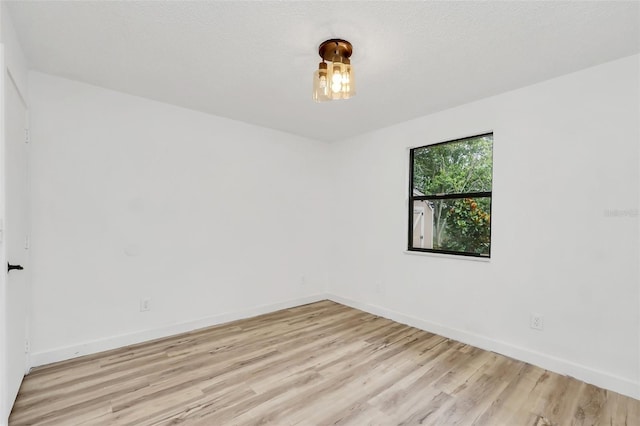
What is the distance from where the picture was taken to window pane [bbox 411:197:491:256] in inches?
116

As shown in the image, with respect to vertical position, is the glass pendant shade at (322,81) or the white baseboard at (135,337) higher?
the glass pendant shade at (322,81)

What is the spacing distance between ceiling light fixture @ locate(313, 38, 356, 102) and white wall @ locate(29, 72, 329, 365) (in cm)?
186

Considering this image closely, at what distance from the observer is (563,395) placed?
6.77 ft

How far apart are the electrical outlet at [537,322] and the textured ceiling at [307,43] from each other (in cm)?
198

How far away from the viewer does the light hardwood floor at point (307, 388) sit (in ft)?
5.97

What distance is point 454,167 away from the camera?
320 cm

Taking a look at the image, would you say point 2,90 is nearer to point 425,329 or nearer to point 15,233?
point 15,233

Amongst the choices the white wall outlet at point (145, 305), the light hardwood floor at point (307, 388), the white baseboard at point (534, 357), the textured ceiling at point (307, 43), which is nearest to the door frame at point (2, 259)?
the light hardwood floor at point (307, 388)

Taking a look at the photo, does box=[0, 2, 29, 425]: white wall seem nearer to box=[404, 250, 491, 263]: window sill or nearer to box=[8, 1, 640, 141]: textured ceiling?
box=[8, 1, 640, 141]: textured ceiling

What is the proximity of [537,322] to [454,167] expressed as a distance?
1631mm

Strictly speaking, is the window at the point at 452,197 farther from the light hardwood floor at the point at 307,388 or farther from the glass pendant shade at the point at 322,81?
the glass pendant shade at the point at 322,81

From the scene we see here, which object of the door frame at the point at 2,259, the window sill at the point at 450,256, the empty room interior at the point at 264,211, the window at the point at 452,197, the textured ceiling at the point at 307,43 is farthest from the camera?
the window at the point at 452,197

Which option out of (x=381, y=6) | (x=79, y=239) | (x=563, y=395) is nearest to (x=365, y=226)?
(x=563, y=395)

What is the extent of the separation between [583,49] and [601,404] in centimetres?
240
